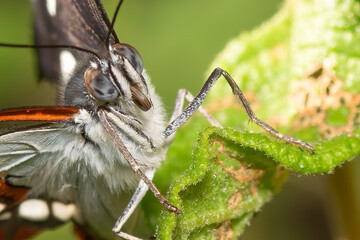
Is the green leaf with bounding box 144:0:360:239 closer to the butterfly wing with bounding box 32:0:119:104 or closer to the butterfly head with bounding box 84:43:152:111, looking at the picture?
the butterfly head with bounding box 84:43:152:111

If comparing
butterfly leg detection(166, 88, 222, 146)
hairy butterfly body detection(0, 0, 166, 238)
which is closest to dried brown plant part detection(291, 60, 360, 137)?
butterfly leg detection(166, 88, 222, 146)

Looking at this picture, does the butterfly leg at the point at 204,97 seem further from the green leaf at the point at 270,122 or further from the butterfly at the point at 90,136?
the green leaf at the point at 270,122

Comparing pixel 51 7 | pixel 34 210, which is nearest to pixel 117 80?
pixel 51 7

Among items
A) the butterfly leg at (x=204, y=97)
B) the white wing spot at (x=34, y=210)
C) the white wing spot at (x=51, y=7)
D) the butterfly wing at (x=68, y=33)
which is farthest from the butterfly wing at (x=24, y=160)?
the white wing spot at (x=51, y=7)

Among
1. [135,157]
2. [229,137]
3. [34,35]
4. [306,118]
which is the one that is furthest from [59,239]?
[229,137]

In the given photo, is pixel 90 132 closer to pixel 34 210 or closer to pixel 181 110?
pixel 181 110

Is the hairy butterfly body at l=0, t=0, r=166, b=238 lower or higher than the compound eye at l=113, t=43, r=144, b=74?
lower
